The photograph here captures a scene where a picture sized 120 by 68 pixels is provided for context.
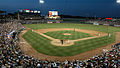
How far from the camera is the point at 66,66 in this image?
40.8 feet

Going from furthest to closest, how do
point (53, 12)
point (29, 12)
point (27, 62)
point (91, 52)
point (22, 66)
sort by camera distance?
point (29, 12) → point (53, 12) → point (91, 52) → point (27, 62) → point (22, 66)

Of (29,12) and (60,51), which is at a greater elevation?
(29,12)

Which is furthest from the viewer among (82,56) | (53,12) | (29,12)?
(29,12)

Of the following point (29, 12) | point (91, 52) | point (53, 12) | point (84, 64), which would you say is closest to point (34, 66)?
point (84, 64)

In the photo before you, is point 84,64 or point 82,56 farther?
point 82,56

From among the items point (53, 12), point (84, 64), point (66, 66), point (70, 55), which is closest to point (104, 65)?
point (84, 64)

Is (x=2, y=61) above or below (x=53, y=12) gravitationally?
below

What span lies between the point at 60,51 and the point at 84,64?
7146 millimetres

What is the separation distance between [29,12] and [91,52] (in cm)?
10259

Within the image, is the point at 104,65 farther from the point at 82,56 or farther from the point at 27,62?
the point at 27,62

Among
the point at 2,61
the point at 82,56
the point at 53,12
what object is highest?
the point at 53,12

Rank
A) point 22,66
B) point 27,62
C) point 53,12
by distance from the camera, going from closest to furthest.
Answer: point 22,66 < point 27,62 < point 53,12

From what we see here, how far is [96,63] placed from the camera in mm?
12797

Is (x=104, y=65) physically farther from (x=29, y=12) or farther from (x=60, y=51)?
(x=29, y=12)
